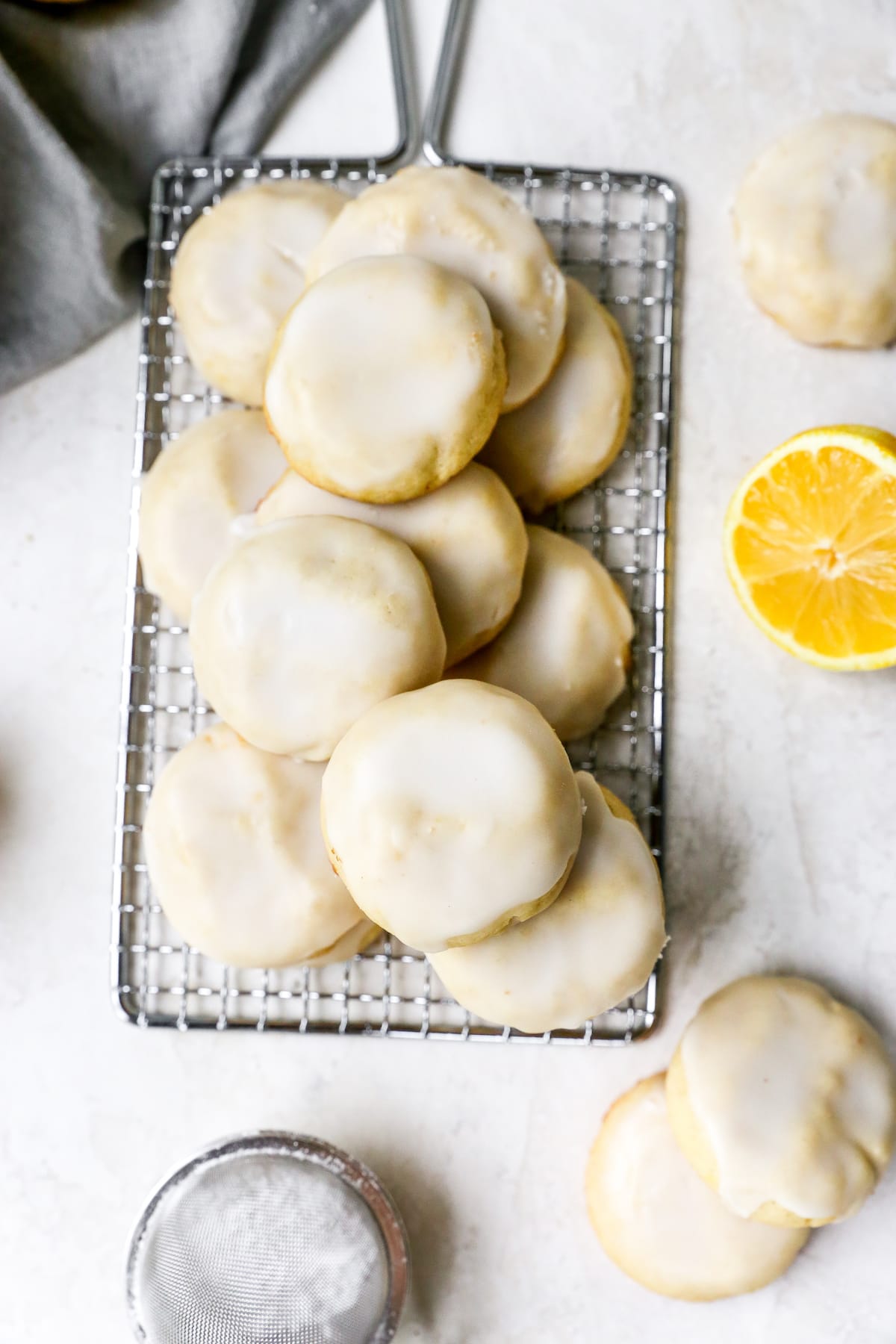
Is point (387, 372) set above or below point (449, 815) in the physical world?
above

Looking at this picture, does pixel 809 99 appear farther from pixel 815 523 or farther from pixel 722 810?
pixel 722 810

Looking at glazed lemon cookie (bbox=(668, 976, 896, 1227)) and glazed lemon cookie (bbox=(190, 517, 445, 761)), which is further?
glazed lemon cookie (bbox=(668, 976, 896, 1227))

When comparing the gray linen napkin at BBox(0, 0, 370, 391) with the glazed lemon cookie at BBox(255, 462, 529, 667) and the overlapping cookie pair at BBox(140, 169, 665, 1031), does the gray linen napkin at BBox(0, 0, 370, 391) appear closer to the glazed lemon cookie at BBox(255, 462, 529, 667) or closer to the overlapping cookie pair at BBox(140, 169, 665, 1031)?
the overlapping cookie pair at BBox(140, 169, 665, 1031)

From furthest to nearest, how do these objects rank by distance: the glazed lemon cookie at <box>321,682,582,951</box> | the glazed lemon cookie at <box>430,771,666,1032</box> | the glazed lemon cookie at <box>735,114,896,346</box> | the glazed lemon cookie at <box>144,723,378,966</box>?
the glazed lemon cookie at <box>735,114,896,346</box>, the glazed lemon cookie at <box>144,723,378,966</box>, the glazed lemon cookie at <box>430,771,666,1032</box>, the glazed lemon cookie at <box>321,682,582,951</box>

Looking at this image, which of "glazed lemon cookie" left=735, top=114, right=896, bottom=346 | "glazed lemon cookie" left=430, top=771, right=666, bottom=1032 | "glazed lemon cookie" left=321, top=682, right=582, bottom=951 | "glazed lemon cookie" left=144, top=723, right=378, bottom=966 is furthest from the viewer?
Result: "glazed lemon cookie" left=735, top=114, right=896, bottom=346

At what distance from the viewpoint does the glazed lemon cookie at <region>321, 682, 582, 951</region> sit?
928 mm

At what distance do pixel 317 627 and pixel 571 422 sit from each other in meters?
0.37

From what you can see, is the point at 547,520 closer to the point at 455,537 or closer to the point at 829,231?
the point at 455,537

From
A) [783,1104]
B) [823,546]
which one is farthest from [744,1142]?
[823,546]

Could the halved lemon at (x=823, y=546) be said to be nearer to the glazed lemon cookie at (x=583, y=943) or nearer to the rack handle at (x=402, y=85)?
the glazed lemon cookie at (x=583, y=943)

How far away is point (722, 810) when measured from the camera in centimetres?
130

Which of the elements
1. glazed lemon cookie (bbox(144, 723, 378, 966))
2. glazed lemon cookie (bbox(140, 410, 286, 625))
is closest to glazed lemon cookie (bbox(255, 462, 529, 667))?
glazed lemon cookie (bbox(140, 410, 286, 625))

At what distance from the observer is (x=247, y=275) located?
1.21m

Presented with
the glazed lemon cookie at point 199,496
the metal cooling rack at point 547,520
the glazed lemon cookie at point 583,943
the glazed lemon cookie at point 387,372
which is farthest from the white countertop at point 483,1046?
the glazed lemon cookie at point 387,372
